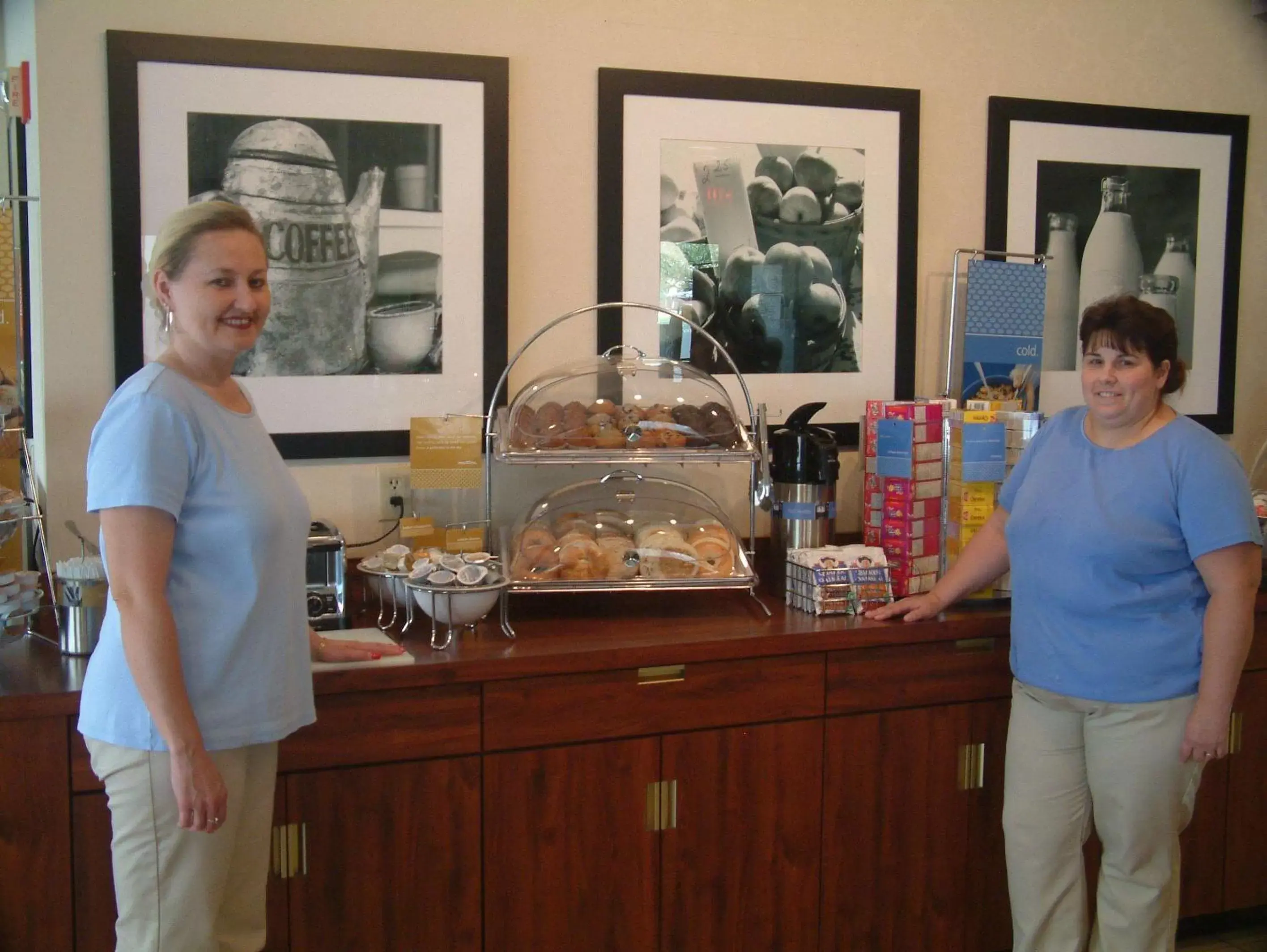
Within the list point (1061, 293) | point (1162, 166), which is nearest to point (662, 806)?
point (1061, 293)

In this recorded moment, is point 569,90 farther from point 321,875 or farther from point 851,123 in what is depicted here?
point 321,875

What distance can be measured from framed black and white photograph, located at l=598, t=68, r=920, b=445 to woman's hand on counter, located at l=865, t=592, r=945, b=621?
2.03ft

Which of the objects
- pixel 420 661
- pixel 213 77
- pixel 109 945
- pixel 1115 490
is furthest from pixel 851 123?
pixel 109 945

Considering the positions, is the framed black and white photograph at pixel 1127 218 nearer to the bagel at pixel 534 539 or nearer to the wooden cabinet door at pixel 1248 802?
the wooden cabinet door at pixel 1248 802

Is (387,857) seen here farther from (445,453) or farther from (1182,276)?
(1182,276)

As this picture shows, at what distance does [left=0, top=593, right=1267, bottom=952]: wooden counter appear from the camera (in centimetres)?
193

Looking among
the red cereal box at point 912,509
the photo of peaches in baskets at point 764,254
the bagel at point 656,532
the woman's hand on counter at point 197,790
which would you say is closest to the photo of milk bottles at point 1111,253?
the photo of peaches in baskets at point 764,254

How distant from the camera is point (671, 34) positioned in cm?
270

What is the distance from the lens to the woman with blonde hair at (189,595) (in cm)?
150

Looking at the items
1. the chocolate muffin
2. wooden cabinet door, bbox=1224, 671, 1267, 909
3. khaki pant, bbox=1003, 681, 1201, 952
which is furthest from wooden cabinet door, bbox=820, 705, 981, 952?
wooden cabinet door, bbox=1224, 671, 1267, 909

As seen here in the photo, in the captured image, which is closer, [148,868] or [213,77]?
[148,868]

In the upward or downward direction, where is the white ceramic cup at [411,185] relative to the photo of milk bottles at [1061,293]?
upward

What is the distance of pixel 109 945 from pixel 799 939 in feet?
4.20

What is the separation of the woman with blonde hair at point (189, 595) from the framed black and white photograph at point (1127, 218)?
2.06 m
